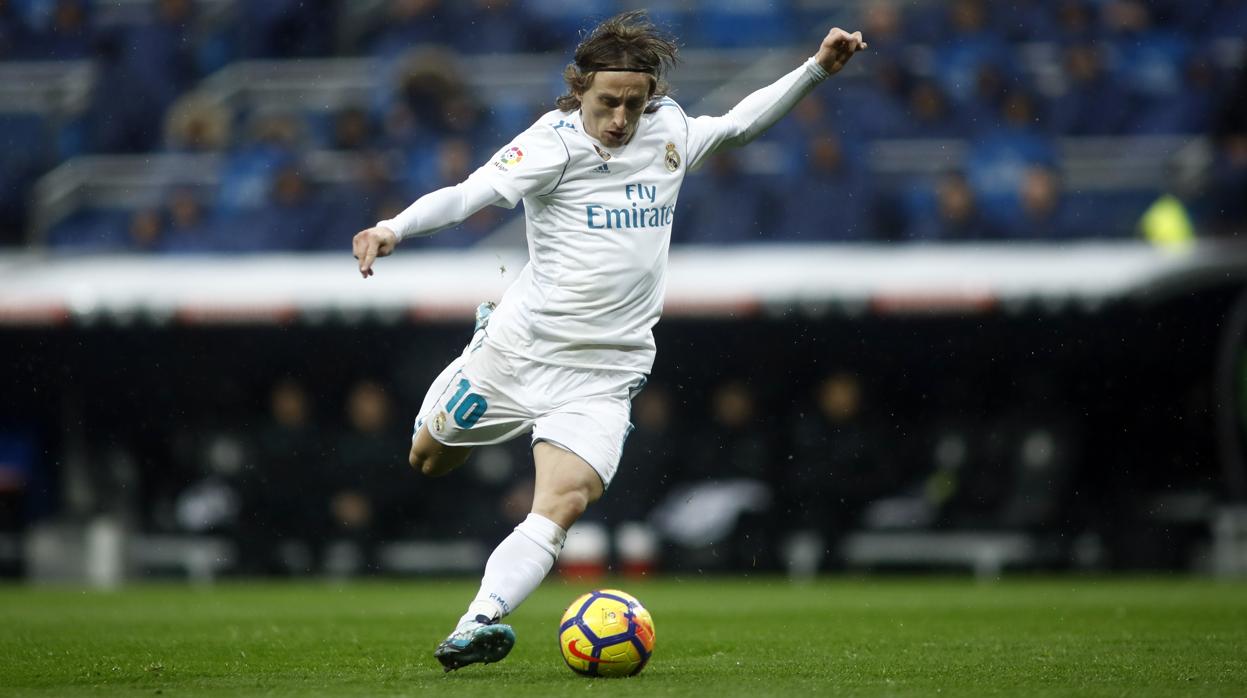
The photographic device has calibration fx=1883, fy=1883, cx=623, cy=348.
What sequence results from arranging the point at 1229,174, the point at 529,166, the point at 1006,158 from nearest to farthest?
the point at 529,166
the point at 1229,174
the point at 1006,158

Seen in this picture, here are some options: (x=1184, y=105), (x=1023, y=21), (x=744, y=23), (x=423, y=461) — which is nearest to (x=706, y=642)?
(x=423, y=461)

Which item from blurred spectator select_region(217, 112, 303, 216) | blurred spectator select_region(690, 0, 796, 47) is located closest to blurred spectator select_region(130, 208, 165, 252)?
blurred spectator select_region(217, 112, 303, 216)

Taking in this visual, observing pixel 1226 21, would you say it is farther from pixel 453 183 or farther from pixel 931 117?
pixel 453 183

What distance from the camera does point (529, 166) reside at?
20.5 feet

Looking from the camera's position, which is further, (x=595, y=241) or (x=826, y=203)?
(x=826, y=203)

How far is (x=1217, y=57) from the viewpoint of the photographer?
15.9 m

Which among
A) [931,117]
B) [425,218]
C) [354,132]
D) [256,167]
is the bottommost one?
[425,218]

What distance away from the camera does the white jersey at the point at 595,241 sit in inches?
252

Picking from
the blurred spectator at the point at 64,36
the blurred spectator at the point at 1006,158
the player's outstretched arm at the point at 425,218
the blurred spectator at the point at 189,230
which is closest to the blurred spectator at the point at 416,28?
the blurred spectator at the point at 64,36

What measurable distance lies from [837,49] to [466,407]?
1883mm

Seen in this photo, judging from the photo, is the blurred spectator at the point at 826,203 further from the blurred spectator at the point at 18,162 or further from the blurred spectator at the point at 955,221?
the blurred spectator at the point at 18,162

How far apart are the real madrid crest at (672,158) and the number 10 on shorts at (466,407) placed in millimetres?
1045

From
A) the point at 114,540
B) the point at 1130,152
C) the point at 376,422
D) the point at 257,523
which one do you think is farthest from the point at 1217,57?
the point at 114,540

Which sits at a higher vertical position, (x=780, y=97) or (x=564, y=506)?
(x=780, y=97)
